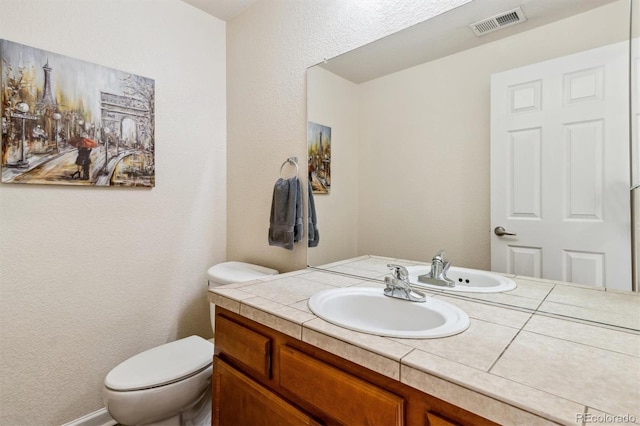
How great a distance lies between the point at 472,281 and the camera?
111 cm

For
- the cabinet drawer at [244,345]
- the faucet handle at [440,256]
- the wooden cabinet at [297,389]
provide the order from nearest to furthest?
the wooden cabinet at [297,389] → the cabinet drawer at [244,345] → the faucet handle at [440,256]

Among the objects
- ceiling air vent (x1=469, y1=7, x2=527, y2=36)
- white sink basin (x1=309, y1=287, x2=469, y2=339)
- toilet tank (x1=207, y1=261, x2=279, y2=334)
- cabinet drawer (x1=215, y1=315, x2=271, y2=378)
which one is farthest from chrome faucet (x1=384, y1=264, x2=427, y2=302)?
ceiling air vent (x1=469, y1=7, x2=527, y2=36)

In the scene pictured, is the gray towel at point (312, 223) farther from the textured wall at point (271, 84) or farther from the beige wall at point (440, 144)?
the beige wall at point (440, 144)

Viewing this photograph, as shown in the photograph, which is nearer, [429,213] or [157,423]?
[429,213]

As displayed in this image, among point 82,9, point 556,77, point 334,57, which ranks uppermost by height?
point 82,9

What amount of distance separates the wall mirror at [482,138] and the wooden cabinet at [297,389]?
20.0 inches

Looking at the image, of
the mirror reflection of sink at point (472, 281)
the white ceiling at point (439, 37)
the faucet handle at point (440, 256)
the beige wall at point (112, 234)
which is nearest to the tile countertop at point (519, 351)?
the mirror reflection of sink at point (472, 281)

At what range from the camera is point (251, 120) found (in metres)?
1.93

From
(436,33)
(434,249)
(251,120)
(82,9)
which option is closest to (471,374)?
(434,249)

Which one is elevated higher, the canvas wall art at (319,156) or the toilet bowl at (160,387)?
the canvas wall art at (319,156)

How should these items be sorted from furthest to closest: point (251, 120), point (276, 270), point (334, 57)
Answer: point (251, 120) → point (276, 270) → point (334, 57)

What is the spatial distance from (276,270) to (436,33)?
1.38 m

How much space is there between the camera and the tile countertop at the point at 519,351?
50 centimetres

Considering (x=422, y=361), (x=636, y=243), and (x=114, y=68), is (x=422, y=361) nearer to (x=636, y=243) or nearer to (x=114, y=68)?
(x=636, y=243)
